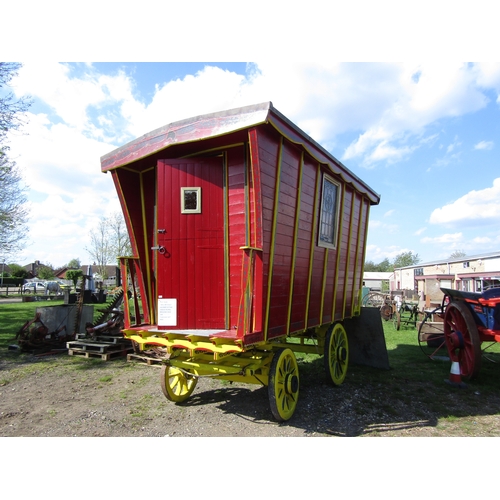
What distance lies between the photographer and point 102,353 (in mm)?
7926

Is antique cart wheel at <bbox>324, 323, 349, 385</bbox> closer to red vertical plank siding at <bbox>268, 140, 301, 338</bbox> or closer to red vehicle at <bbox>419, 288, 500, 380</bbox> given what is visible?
red vertical plank siding at <bbox>268, 140, 301, 338</bbox>

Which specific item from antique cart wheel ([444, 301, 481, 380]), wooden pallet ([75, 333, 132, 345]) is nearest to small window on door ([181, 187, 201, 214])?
antique cart wheel ([444, 301, 481, 380])

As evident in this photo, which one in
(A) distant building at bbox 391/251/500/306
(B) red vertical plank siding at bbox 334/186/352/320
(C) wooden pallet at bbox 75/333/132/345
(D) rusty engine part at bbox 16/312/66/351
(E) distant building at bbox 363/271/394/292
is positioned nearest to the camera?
(B) red vertical plank siding at bbox 334/186/352/320

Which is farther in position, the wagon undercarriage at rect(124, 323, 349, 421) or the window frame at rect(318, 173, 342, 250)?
the window frame at rect(318, 173, 342, 250)

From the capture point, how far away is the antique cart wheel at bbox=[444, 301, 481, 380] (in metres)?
5.78

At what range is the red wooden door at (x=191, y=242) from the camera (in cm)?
442

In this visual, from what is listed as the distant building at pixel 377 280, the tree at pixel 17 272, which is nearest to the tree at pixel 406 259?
the distant building at pixel 377 280

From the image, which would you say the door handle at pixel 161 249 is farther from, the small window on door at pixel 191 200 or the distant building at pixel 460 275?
the distant building at pixel 460 275

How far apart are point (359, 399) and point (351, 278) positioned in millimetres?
2313

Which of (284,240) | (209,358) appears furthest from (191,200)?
(209,358)

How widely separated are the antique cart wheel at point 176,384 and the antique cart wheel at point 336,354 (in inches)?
84.7

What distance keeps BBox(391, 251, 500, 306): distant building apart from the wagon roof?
983cm
